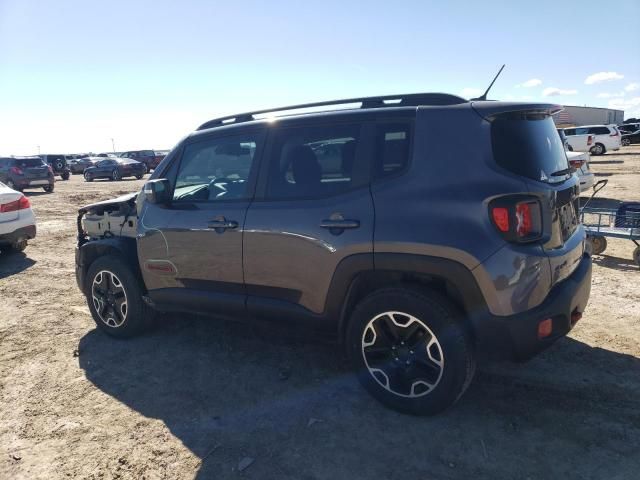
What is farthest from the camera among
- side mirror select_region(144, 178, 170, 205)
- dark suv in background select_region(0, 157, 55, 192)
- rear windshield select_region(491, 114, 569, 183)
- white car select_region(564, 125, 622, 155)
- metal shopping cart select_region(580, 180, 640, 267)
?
white car select_region(564, 125, 622, 155)

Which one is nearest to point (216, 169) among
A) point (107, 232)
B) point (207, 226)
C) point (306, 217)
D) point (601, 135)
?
point (207, 226)

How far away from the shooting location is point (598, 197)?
482 inches

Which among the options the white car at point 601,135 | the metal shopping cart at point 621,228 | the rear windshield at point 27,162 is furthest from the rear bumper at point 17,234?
the white car at point 601,135

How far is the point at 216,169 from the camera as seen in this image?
3.78 metres

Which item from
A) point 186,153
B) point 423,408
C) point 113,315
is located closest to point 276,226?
point 186,153

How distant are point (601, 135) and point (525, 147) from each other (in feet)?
96.6

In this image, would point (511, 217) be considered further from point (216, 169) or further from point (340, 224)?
point (216, 169)

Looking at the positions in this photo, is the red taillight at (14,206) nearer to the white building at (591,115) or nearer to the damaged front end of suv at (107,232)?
the damaged front end of suv at (107,232)

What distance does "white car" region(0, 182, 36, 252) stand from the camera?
7.37 metres

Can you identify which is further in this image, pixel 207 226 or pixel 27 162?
pixel 27 162

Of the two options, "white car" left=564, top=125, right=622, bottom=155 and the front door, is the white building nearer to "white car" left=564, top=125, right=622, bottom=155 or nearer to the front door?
"white car" left=564, top=125, right=622, bottom=155

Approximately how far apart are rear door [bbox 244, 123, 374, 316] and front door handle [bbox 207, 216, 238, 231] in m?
0.13

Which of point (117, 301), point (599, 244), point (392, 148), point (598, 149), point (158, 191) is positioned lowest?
point (598, 149)

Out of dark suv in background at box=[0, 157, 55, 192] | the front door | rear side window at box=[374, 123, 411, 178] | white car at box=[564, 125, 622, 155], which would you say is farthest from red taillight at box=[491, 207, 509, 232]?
white car at box=[564, 125, 622, 155]
